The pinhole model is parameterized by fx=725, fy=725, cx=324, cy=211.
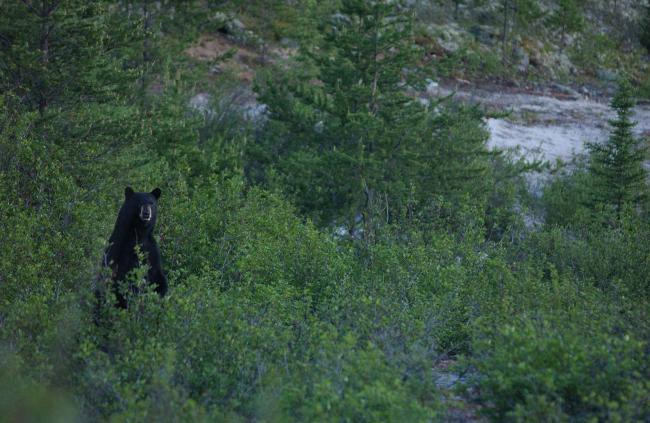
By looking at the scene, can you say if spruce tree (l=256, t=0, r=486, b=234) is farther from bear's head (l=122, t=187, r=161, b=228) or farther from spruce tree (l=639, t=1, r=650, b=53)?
spruce tree (l=639, t=1, r=650, b=53)

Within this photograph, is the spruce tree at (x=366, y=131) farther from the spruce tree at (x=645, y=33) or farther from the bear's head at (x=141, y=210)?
the spruce tree at (x=645, y=33)

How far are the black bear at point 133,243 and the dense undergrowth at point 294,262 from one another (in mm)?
328

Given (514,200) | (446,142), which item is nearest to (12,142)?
(446,142)

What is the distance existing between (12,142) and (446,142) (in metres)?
9.82

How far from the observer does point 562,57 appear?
150 ft

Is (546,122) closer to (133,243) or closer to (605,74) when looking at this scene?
(605,74)

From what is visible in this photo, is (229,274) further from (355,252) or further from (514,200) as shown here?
(514,200)

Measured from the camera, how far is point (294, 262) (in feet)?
33.1

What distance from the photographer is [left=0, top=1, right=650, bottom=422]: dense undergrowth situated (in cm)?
548

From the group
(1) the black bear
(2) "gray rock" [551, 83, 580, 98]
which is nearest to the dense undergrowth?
(1) the black bear

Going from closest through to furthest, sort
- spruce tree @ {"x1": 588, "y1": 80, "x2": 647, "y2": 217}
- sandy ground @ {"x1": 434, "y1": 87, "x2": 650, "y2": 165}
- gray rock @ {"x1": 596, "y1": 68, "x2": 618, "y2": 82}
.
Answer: spruce tree @ {"x1": 588, "y1": 80, "x2": 647, "y2": 217}
sandy ground @ {"x1": 434, "y1": 87, "x2": 650, "y2": 165}
gray rock @ {"x1": 596, "y1": 68, "x2": 618, "y2": 82}

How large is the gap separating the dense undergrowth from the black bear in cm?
33

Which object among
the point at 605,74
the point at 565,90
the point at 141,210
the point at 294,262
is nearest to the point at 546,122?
the point at 565,90

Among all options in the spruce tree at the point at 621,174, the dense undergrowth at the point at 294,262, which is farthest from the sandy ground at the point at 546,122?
the spruce tree at the point at 621,174
